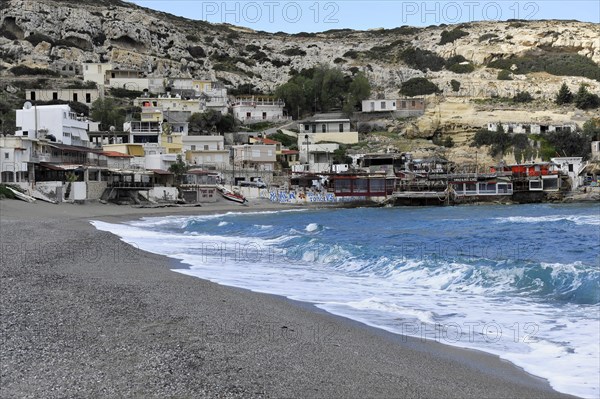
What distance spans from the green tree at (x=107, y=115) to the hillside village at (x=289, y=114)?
0.20 m

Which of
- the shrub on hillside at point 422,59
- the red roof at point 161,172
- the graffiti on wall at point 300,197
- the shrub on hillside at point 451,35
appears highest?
the shrub on hillside at point 451,35

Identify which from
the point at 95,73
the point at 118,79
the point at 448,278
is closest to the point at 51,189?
the point at 448,278

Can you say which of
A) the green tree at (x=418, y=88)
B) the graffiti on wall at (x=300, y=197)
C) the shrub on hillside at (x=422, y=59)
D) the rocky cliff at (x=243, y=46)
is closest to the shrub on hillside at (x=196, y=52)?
the rocky cliff at (x=243, y=46)

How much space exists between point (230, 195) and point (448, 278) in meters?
43.4

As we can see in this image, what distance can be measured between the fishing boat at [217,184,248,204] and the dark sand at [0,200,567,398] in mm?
44049

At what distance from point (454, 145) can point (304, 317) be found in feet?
235

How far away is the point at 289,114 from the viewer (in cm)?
9456

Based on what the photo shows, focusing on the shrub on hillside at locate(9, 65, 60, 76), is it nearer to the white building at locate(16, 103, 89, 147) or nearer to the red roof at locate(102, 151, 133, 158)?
the white building at locate(16, 103, 89, 147)

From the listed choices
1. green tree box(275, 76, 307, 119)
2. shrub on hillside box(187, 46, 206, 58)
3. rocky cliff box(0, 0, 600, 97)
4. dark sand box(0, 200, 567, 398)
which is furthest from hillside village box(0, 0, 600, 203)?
dark sand box(0, 200, 567, 398)

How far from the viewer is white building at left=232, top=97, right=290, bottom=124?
297 ft

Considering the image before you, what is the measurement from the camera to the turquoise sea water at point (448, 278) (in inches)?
429

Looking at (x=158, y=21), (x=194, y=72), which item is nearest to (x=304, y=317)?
(x=194, y=72)

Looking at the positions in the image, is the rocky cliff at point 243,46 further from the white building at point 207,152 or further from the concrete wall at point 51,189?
the concrete wall at point 51,189

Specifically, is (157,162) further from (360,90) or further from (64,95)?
(360,90)
